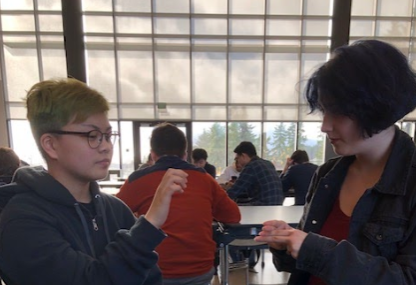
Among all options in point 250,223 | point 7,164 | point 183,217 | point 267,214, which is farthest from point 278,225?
point 7,164

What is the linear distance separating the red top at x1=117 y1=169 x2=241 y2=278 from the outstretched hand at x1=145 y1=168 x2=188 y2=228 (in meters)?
0.81

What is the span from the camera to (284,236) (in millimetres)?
724

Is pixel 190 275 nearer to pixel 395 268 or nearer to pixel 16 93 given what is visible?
pixel 395 268

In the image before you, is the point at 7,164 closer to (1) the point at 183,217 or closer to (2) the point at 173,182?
(1) the point at 183,217

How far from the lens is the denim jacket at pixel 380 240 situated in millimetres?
626

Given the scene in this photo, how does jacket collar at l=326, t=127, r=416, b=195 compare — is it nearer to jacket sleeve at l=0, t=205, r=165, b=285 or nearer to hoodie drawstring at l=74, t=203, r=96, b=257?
jacket sleeve at l=0, t=205, r=165, b=285

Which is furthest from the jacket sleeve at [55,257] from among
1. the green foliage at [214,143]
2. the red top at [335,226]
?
the green foliage at [214,143]

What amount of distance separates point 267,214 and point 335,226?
5.48 feet

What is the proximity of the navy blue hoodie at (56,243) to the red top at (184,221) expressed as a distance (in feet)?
2.69

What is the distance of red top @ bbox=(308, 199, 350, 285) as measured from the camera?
32.6 inches

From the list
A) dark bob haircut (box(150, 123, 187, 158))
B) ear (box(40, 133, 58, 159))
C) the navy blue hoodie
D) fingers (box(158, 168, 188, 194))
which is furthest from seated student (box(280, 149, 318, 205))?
ear (box(40, 133, 58, 159))

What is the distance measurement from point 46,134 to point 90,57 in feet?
28.0

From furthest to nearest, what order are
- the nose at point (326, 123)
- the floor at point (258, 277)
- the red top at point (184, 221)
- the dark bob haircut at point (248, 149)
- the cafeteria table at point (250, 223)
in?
the dark bob haircut at point (248, 149) < the floor at point (258, 277) < the cafeteria table at point (250, 223) < the red top at point (184, 221) < the nose at point (326, 123)

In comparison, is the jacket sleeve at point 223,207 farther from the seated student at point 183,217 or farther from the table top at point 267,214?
the table top at point 267,214
